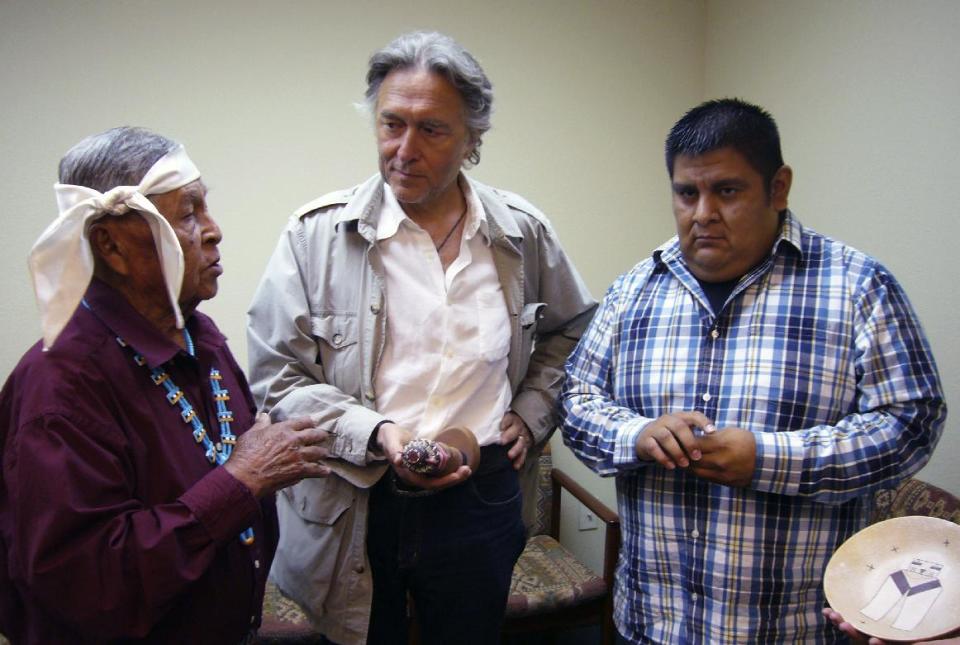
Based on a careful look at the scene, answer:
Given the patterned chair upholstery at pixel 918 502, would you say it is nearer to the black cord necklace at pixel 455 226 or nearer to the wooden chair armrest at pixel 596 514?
the wooden chair armrest at pixel 596 514

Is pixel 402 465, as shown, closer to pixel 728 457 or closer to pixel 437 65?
pixel 728 457

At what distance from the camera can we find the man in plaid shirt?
1.36 metres

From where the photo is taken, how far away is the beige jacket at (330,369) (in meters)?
1.61

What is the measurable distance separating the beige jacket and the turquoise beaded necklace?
16 cm

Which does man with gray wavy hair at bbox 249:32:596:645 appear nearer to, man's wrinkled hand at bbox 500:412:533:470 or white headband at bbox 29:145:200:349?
man's wrinkled hand at bbox 500:412:533:470

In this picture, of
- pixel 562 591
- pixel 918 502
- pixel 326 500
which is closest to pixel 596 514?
pixel 562 591

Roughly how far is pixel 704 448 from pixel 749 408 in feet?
0.45

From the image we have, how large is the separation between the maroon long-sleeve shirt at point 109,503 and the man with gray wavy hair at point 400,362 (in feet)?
0.95

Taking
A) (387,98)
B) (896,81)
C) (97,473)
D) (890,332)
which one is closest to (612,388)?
(890,332)

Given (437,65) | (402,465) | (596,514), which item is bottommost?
(596,514)

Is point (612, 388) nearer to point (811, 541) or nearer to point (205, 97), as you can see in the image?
point (811, 541)

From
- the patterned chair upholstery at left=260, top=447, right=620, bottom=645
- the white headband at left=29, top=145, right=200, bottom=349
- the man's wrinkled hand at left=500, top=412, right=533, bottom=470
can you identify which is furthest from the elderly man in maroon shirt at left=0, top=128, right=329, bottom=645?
the patterned chair upholstery at left=260, top=447, right=620, bottom=645

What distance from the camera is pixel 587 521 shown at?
338cm

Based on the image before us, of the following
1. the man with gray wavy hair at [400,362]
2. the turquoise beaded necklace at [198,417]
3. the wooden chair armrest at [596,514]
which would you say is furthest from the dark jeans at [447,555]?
the wooden chair armrest at [596,514]
